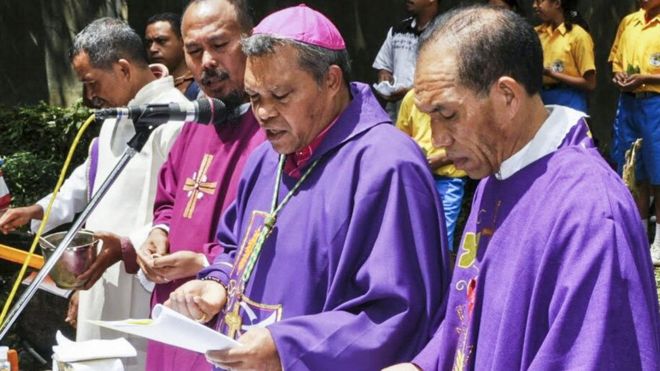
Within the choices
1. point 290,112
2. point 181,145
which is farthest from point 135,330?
point 181,145

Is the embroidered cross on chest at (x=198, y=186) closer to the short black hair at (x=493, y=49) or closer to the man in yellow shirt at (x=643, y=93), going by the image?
the short black hair at (x=493, y=49)

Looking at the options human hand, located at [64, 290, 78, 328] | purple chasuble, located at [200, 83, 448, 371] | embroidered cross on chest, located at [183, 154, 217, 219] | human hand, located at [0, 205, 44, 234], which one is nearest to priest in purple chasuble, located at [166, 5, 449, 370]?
purple chasuble, located at [200, 83, 448, 371]

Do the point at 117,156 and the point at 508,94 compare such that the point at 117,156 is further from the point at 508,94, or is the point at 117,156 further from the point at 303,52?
the point at 508,94

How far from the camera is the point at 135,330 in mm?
2695

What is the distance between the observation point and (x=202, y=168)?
13.5 feet

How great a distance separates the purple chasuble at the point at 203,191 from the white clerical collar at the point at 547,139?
5.36 feet

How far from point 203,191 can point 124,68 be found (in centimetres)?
103

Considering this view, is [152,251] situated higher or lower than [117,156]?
lower

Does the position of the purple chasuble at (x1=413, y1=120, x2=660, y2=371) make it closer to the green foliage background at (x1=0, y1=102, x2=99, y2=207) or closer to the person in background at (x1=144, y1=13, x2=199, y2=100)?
the person in background at (x1=144, y1=13, x2=199, y2=100)

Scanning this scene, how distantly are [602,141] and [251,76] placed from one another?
28.6 feet

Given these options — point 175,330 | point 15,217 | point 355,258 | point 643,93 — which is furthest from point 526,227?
point 643,93

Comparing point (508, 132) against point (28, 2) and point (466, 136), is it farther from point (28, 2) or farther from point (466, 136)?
point (28, 2)

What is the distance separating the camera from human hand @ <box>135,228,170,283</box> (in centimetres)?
394

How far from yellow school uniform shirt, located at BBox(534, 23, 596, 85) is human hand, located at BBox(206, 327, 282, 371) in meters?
6.26
